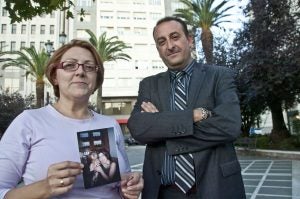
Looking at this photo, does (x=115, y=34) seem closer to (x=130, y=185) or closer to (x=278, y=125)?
(x=278, y=125)

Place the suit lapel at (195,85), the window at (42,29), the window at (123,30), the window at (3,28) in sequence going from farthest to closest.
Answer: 1. the window at (42,29)
2. the window at (3,28)
3. the window at (123,30)
4. the suit lapel at (195,85)

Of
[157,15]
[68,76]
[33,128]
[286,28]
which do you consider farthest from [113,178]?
[157,15]

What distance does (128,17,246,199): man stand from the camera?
248 centimetres

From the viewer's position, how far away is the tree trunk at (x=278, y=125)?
22.1 m

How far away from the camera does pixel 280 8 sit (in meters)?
19.1

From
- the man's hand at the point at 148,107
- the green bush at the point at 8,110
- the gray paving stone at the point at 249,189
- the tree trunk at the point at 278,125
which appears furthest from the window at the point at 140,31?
the man's hand at the point at 148,107

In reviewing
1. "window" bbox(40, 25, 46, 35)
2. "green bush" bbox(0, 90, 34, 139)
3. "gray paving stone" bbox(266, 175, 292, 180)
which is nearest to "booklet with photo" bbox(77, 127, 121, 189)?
"gray paving stone" bbox(266, 175, 292, 180)

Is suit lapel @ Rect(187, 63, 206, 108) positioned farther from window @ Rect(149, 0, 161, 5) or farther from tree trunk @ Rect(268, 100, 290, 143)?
window @ Rect(149, 0, 161, 5)

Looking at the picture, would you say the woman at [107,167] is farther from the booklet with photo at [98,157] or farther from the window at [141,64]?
the window at [141,64]

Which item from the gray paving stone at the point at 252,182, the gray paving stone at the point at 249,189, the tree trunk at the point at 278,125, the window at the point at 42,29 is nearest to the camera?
the gray paving stone at the point at 249,189

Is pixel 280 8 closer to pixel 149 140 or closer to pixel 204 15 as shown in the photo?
pixel 204 15

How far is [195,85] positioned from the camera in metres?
2.71

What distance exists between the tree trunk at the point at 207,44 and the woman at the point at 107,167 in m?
24.7

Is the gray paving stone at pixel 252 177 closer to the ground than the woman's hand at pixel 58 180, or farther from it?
closer to the ground
